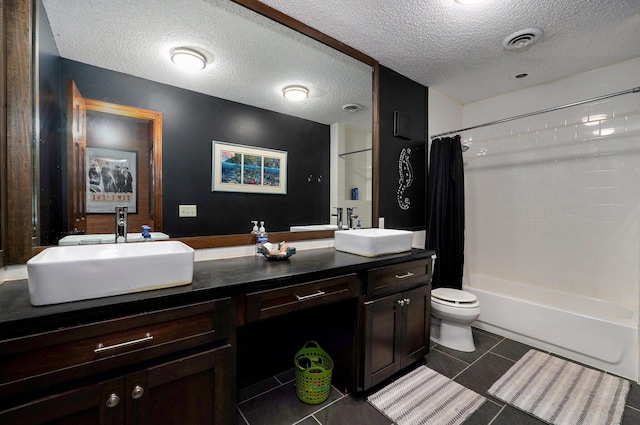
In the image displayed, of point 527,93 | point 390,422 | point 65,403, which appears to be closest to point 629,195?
point 527,93

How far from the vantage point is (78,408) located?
0.83 m

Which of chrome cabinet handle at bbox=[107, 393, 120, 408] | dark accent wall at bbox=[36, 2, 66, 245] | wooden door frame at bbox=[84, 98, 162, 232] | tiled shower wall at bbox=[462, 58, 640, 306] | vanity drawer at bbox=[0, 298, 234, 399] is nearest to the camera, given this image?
vanity drawer at bbox=[0, 298, 234, 399]

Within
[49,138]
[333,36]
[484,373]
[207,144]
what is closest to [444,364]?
[484,373]

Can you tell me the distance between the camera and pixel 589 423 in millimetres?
1480

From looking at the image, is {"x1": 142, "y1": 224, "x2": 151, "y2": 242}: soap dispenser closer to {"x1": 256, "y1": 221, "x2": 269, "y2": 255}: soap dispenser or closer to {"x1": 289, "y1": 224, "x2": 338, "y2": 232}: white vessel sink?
{"x1": 256, "y1": 221, "x2": 269, "y2": 255}: soap dispenser

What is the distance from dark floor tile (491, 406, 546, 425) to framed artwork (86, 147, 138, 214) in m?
2.28

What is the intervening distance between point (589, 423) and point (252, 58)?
2892 millimetres

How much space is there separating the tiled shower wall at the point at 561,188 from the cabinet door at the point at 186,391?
2979 mm

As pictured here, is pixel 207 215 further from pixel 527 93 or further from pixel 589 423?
pixel 527 93

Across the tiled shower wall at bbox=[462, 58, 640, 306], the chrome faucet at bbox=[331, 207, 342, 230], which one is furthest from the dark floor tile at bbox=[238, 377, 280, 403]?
the tiled shower wall at bbox=[462, 58, 640, 306]

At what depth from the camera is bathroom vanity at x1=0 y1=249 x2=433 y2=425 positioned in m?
0.78

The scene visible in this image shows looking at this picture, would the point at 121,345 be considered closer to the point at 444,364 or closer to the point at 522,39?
the point at 444,364

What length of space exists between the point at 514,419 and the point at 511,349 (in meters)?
0.92

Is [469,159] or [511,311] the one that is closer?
[511,311]
